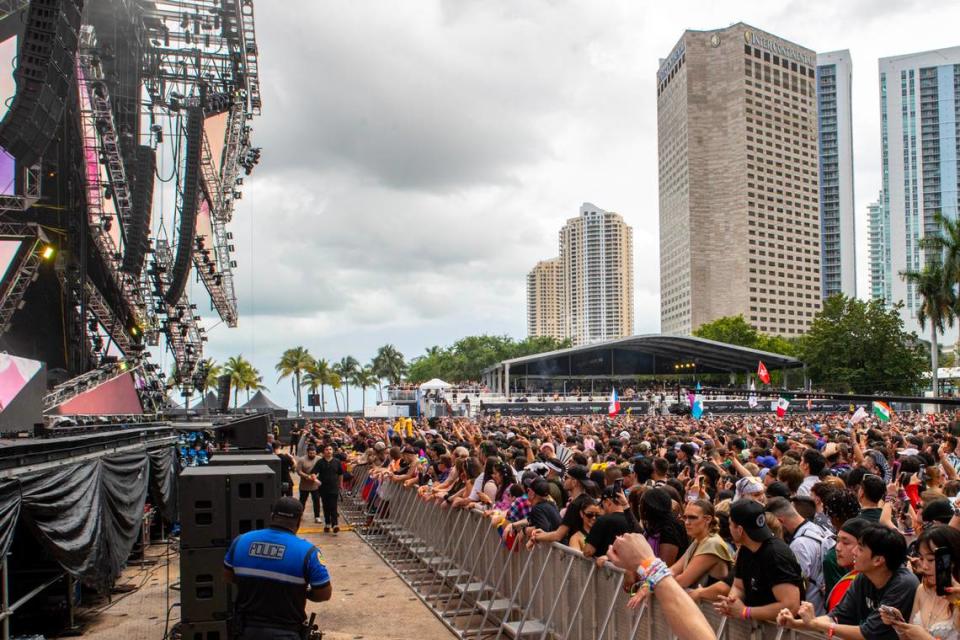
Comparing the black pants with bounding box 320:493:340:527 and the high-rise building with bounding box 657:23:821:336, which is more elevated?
the high-rise building with bounding box 657:23:821:336

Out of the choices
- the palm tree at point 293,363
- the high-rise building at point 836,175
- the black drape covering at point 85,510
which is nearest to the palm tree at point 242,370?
the palm tree at point 293,363

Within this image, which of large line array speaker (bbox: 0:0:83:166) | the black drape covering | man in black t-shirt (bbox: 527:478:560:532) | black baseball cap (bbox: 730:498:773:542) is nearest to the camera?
black baseball cap (bbox: 730:498:773:542)

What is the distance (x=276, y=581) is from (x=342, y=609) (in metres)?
5.16

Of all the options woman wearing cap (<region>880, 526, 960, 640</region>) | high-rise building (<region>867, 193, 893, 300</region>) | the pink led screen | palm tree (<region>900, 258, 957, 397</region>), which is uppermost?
high-rise building (<region>867, 193, 893, 300</region>)

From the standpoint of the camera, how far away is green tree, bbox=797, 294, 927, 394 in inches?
2739

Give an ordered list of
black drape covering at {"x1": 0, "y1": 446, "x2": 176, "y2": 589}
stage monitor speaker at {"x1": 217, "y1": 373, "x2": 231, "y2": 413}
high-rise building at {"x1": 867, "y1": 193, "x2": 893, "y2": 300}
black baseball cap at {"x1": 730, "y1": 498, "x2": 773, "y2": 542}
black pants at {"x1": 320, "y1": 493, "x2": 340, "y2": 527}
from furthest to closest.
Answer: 1. high-rise building at {"x1": 867, "y1": 193, "x2": 893, "y2": 300}
2. stage monitor speaker at {"x1": 217, "y1": 373, "x2": 231, "y2": 413}
3. black pants at {"x1": 320, "y1": 493, "x2": 340, "y2": 527}
4. black drape covering at {"x1": 0, "y1": 446, "x2": 176, "y2": 589}
5. black baseball cap at {"x1": 730, "y1": 498, "x2": 773, "y2": 542}

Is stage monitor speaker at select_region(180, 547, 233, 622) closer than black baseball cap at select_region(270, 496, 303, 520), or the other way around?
black baseball cap at select_region(270, 496, 303, 520)

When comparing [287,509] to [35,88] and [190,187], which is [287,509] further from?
[190,187]

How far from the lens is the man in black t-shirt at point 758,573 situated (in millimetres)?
3920

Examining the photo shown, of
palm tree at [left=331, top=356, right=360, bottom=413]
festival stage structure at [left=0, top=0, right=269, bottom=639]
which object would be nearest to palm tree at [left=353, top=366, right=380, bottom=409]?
palm tree at [left=331, top=356, right=360, bottom=413]

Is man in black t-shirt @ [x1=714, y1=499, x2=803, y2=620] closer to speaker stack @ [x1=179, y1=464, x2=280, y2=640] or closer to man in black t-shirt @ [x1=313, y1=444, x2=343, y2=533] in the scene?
speaker stack @ [x1=179, y1=464, x2=280, y2=640]

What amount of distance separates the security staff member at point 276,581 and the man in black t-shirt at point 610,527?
1979 millimetres

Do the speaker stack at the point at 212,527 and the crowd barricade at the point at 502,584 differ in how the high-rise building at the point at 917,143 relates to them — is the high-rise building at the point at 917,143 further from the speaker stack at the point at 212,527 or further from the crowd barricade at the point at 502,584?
the speaker stack at the point at 212,527

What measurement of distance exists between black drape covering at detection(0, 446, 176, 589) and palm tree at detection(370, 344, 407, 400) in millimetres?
124885
